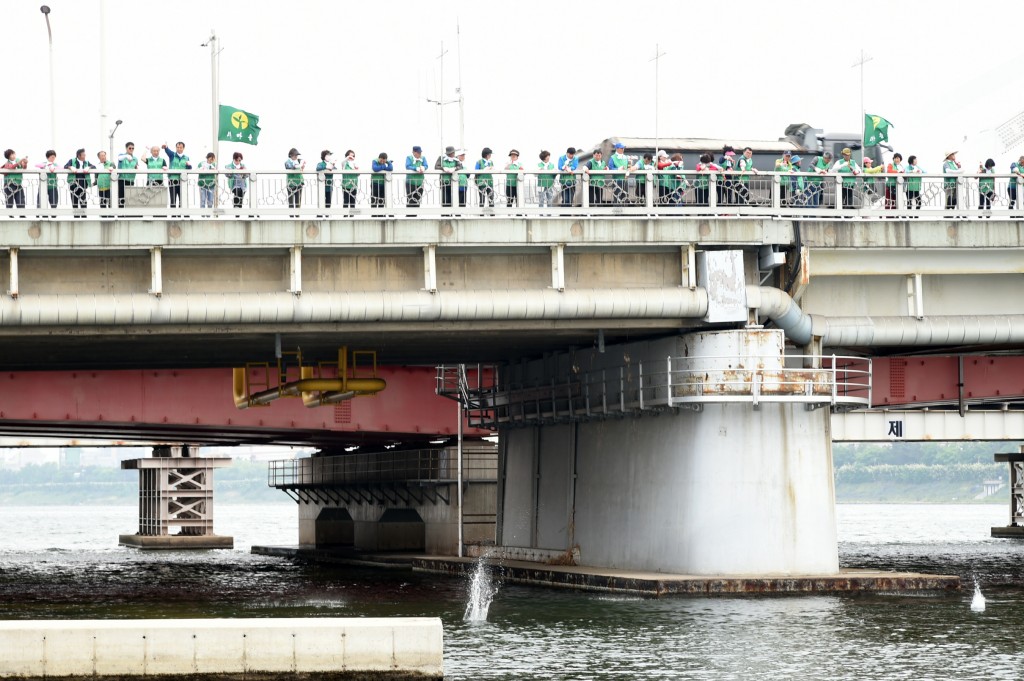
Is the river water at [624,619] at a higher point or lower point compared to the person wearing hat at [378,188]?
lower

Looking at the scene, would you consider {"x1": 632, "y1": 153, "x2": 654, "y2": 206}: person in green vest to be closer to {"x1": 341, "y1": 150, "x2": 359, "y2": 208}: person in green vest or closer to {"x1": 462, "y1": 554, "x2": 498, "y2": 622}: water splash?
{"x1": 341, "y1": 150, "x2": 359, "y2": 208}: person in green vest

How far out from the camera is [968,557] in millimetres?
64062

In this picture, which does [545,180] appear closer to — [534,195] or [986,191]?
[534,195]

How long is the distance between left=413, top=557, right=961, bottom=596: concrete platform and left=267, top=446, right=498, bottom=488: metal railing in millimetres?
14308

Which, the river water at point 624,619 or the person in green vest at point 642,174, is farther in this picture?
the person in green vest at point 642,174

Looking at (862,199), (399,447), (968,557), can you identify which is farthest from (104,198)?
(968,557)

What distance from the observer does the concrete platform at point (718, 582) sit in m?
37.5

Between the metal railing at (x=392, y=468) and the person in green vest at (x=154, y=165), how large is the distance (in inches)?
868

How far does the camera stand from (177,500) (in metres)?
84.4

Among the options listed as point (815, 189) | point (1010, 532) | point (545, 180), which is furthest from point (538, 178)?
point (1010, 532)

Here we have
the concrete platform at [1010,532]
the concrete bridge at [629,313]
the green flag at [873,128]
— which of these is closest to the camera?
the concrete bridge at [629,313]

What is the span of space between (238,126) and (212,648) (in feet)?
71.3

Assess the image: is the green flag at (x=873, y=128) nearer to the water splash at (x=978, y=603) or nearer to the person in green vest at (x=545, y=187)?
the person in green vest at (x=545, y=187)

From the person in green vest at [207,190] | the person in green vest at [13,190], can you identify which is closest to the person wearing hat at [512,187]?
the person in green vest at [207,190]
